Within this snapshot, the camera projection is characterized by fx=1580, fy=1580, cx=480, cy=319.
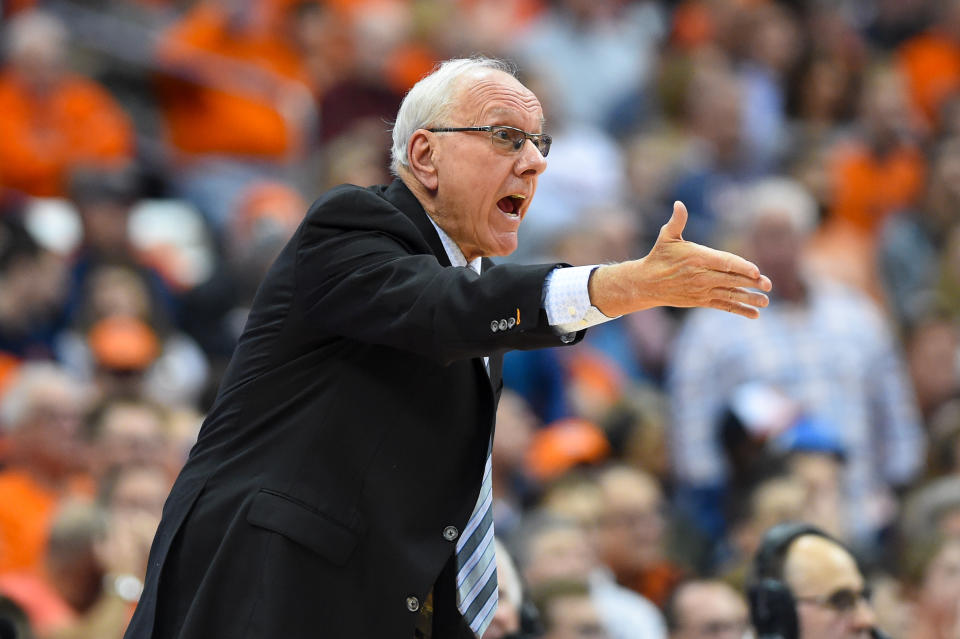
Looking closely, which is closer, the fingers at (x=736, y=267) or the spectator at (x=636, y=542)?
the fingers at (x=736, y=267)

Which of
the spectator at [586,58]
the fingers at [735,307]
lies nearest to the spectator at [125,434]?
the fingers at [735,307]

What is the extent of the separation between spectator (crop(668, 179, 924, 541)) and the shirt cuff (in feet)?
15.1

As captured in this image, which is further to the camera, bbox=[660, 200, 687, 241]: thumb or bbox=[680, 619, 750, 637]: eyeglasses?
bbox=[680, 619, 750, 637]: eyeglasses

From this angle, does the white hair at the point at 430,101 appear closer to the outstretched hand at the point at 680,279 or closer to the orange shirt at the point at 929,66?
the outstretched hand at the point at 680,279

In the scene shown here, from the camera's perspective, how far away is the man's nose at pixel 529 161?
130 inches

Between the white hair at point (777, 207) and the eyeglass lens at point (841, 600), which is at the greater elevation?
the white hair at point (777, 207)

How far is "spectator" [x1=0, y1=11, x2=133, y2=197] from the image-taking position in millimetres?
8711

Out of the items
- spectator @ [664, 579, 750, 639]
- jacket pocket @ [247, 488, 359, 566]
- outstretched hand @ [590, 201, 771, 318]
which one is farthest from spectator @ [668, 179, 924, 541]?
outstretched hand @ [590, 201, 771, 318]

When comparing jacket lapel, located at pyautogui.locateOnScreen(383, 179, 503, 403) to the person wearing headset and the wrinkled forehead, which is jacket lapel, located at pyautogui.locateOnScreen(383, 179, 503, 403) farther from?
the person wearing headset

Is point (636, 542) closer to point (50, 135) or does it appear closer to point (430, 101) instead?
point (430, 101)

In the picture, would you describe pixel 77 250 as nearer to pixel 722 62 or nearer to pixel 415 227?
pixel 722 62

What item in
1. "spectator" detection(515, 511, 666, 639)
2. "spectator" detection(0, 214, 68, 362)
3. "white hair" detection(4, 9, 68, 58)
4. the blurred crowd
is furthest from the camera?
"white hair" detection(4, 9, 68, 58)

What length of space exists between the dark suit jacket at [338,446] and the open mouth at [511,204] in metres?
0.18

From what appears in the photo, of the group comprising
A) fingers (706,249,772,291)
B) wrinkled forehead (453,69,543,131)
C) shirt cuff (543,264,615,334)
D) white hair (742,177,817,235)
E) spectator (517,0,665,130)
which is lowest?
shirt cuff (543,264,615,334)
